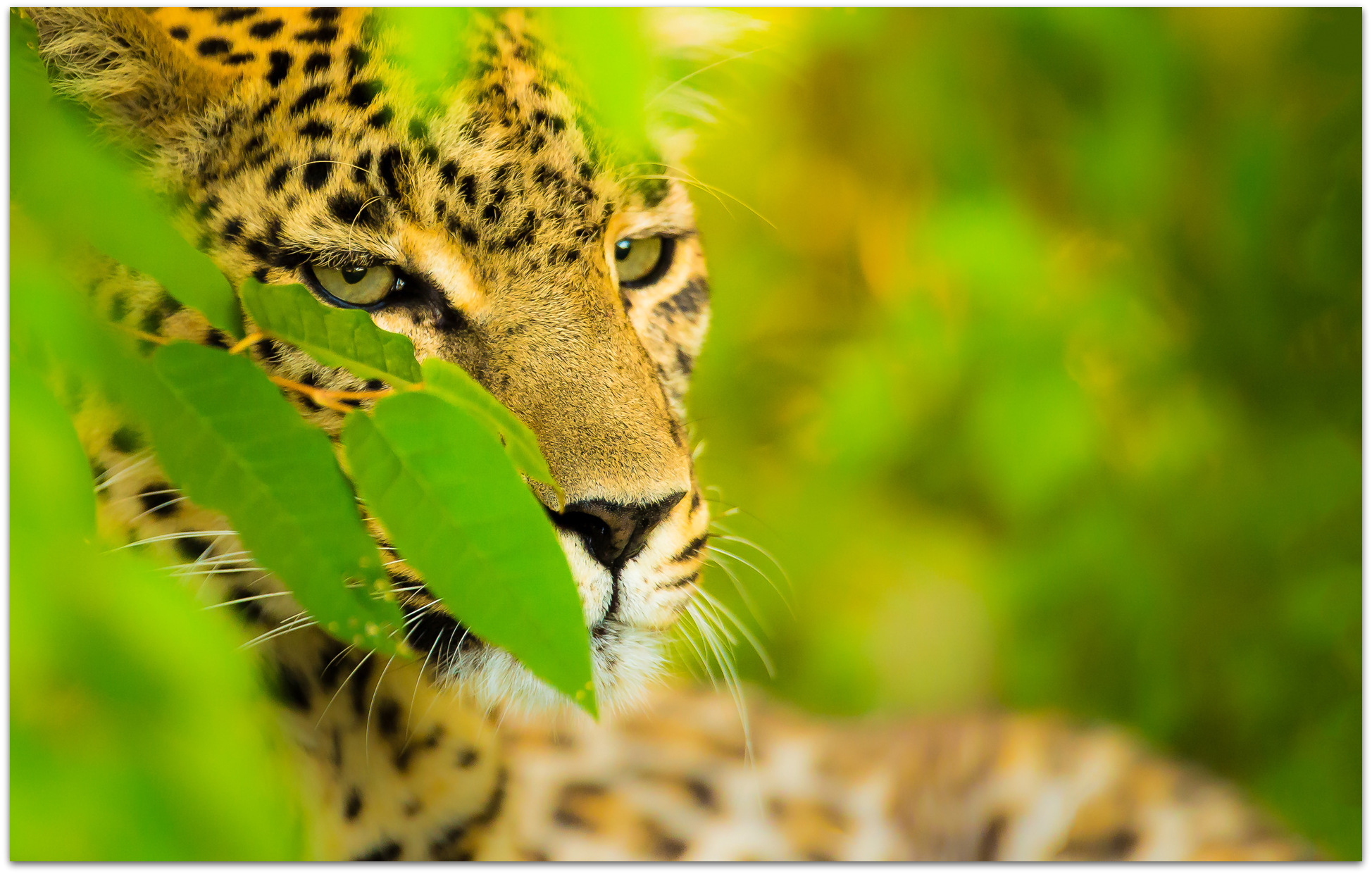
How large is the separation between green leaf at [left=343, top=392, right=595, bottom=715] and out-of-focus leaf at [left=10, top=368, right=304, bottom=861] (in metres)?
0.14

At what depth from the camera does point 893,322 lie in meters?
1.55

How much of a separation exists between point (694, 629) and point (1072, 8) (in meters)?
0.84

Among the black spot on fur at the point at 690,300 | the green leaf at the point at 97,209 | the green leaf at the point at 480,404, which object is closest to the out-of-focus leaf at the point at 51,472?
the green leaf at the point at 97,209

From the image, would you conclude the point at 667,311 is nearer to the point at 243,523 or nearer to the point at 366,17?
the point at 366,17

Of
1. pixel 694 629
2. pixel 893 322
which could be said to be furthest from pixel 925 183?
pixel 694 629

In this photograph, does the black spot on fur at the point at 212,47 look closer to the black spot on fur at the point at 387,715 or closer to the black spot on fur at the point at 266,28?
the black spot on fur at the point at 266,28

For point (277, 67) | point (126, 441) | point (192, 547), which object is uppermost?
point (277, 67)

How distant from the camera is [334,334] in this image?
0.75 m

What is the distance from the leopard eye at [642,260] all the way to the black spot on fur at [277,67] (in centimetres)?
36

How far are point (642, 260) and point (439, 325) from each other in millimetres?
280

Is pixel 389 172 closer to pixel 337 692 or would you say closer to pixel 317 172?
pixel 317 172

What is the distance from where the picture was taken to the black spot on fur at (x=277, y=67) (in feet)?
3.45

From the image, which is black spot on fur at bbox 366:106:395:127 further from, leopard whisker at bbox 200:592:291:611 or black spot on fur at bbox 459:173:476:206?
leopard whisker at bbox 200:592:291:611

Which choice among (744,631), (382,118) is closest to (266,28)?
(382,118)
